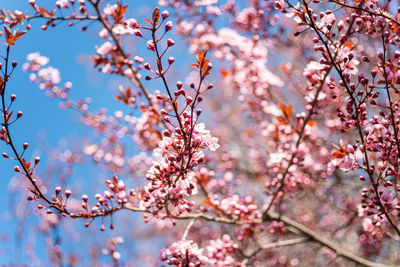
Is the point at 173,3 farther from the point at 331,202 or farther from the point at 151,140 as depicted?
the point at 331,202

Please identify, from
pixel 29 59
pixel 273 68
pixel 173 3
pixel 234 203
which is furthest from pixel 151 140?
pixel 273 68

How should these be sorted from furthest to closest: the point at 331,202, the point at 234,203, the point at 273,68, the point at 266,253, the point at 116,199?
1. the point at 273,68
2. the point at 266,253
3. the point at 331,202
4. the point at 234,203
5. the point at 116,199

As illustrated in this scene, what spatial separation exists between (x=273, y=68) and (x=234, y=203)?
17.2 ft

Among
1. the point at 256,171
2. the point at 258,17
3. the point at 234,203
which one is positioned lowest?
the point at 234,203

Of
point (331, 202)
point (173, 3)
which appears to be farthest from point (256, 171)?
point (173, 3)

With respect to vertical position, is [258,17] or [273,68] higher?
[273,68]

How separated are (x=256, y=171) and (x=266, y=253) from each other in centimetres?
146

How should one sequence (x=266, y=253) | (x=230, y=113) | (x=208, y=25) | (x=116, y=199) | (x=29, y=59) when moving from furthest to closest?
(x=230, y=113) → (x=266, y=253) → (x=208, y=25) → (x=29, y=59) → (x=116, y=199)

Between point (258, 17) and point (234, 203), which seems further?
point (258, 17)

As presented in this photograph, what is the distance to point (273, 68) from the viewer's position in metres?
7.70

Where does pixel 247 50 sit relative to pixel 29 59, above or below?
above

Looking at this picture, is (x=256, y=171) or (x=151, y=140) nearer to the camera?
(x=151, y=140)

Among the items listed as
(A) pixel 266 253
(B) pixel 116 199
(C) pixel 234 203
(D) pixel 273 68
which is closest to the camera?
(B) pixel 116 199

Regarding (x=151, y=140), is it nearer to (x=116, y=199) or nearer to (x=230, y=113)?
(x=116, y=199)
